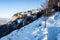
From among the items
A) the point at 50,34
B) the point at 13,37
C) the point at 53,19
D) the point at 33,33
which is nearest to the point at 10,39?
the point at 13,37

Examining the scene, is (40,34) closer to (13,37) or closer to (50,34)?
(50,34)

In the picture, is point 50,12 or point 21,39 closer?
point 21,39

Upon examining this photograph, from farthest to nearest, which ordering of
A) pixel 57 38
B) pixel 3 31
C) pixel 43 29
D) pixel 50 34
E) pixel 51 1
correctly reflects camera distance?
pixel 51 1, pixel 3 31, pixel 43 29, pixel 50 34, pixel 57 38

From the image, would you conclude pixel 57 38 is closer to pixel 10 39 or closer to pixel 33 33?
pixel 33 33

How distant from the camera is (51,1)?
2884cm

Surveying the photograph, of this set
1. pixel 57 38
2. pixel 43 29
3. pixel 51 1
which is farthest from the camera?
pixel 51 1

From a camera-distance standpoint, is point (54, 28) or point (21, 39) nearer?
point (21, 39)

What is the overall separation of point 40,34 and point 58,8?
34.0 feet

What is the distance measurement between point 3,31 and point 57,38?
9567mm

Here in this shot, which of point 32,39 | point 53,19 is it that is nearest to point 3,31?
point 53,19

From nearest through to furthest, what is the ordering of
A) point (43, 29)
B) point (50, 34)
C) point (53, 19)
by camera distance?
point (50, 34), point (43, 29), point (53, 19)

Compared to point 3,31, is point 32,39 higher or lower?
higher

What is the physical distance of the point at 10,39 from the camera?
54.7 ft

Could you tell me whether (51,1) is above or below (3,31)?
above
